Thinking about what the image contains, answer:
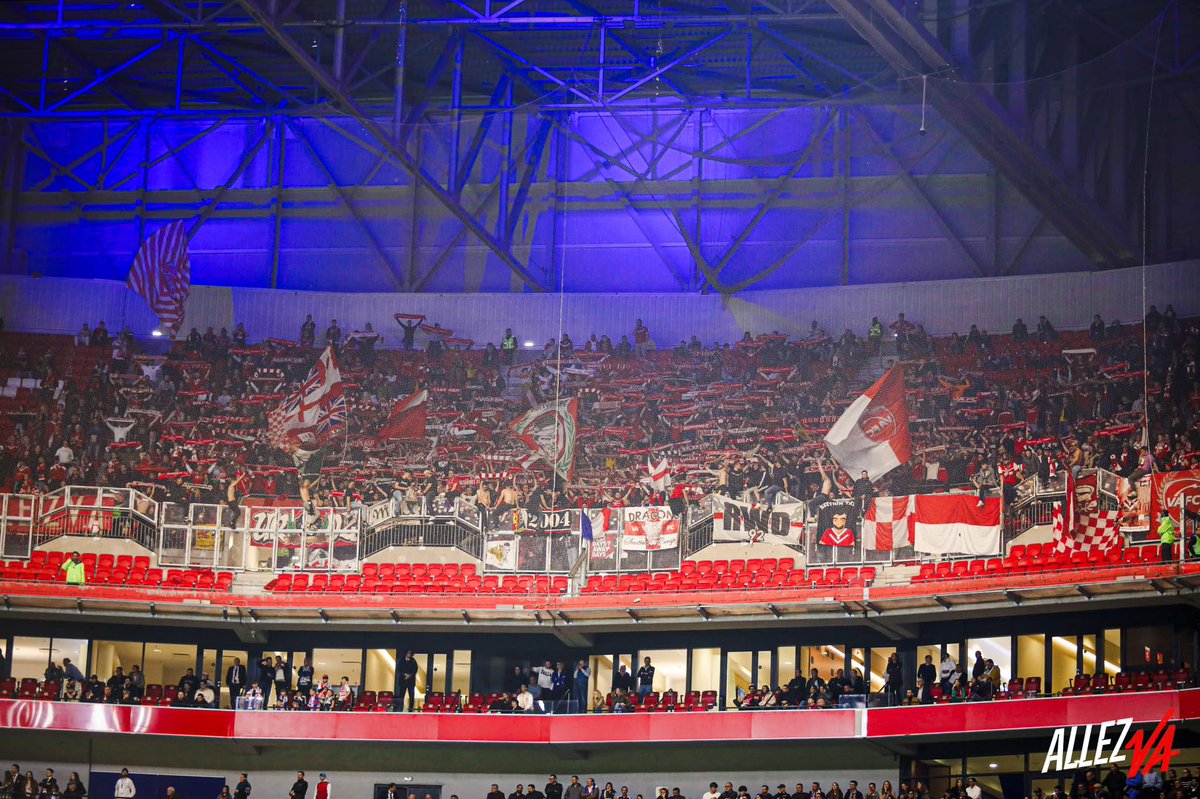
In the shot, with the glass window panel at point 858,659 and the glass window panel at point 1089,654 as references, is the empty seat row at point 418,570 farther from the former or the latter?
the glass window panel at point 1089,654

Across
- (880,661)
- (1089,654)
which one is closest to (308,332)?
(880,661)

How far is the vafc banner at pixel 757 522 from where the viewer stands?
2919 cm

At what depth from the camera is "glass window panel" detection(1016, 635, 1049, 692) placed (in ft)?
91.3

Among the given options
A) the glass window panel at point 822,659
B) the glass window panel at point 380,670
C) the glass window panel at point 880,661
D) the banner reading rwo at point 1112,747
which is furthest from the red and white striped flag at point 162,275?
the banner reading rwo at point 1112,747

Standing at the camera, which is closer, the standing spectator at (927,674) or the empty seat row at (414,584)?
the standing spectator at (927,674)

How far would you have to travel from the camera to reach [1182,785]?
22875 millimetres

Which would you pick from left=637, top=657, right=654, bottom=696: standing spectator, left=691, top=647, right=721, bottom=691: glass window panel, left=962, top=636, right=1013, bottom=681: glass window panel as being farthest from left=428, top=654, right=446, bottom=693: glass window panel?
left=962, top=636, right=1013, bottom=681: glass window panel

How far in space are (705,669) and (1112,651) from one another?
7714mm

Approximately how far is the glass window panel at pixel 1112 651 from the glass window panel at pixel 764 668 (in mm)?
6227

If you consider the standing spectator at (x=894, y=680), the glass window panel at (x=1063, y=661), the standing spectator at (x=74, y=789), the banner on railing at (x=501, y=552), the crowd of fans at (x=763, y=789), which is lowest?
the standing spectator at (x=74, y=789)

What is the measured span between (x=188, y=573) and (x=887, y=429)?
13381 mm

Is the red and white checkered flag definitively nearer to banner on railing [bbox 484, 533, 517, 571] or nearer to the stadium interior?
the stadium interior

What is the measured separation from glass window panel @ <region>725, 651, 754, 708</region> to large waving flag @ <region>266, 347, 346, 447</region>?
9.22 m

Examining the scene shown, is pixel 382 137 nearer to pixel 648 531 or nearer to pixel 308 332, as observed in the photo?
pixel 308 332
